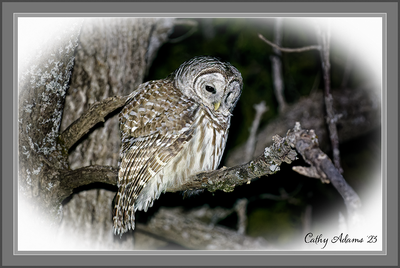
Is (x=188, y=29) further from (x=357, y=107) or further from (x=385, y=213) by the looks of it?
(x=385, y=213)

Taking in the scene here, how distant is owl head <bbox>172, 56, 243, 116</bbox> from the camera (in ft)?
7.58

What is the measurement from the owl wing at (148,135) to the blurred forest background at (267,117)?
141 cm

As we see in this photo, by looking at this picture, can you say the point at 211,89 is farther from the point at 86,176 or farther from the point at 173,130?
the point at 86,176

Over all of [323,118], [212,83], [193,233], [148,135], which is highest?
[212,83]

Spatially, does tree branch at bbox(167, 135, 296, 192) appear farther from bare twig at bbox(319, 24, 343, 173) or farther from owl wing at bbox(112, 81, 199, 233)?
bare twig at bbox(319, 24, 343, 173)

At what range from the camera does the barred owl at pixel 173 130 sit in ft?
7.04

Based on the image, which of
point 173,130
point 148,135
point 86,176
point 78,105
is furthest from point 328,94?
point 78,105

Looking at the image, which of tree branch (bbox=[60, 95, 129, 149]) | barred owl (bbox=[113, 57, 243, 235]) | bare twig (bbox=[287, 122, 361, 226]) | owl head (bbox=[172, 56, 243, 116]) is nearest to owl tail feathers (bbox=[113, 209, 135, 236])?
barred owl (bbox=[113, 57, 243, 235])

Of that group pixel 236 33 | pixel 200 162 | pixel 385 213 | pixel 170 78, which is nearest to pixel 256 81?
pixel 236 33

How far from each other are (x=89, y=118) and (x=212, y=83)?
0.88m

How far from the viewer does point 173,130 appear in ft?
7.25

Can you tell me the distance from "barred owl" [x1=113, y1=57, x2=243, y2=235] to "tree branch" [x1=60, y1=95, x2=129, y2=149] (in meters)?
0.13

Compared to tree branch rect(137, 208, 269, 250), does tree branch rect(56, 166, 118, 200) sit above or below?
Result: above

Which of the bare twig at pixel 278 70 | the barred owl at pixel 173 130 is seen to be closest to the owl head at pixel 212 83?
the barred owl at pixel 173 130
